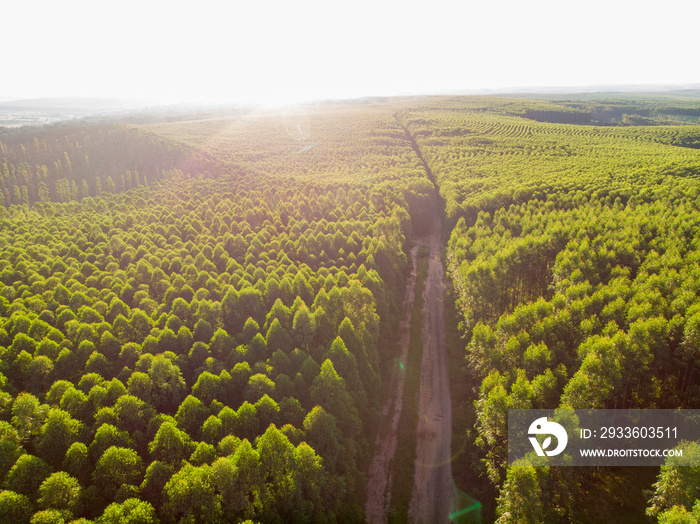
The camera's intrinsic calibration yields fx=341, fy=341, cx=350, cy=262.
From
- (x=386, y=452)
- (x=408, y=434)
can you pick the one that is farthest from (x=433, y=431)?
(x=386, y=452)

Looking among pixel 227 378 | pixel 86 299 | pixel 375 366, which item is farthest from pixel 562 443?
pixel 86 299

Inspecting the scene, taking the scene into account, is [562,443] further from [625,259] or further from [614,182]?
[614,182]

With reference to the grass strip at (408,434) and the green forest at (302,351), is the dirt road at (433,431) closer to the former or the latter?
the grass strip at (408,434)

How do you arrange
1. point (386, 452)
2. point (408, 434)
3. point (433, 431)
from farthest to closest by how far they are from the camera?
point (433, 431) < point (408, 434) < point (386, 452)

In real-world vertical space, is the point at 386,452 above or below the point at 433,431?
below

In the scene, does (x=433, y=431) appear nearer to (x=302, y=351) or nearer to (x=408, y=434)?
(x=408, y=434)

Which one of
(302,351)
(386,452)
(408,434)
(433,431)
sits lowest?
(386,452)

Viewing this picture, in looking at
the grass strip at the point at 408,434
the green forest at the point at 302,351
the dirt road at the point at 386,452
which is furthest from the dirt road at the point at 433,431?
the dirt road at the point at 386,452

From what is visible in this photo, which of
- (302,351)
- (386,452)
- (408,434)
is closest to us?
(302,351)
